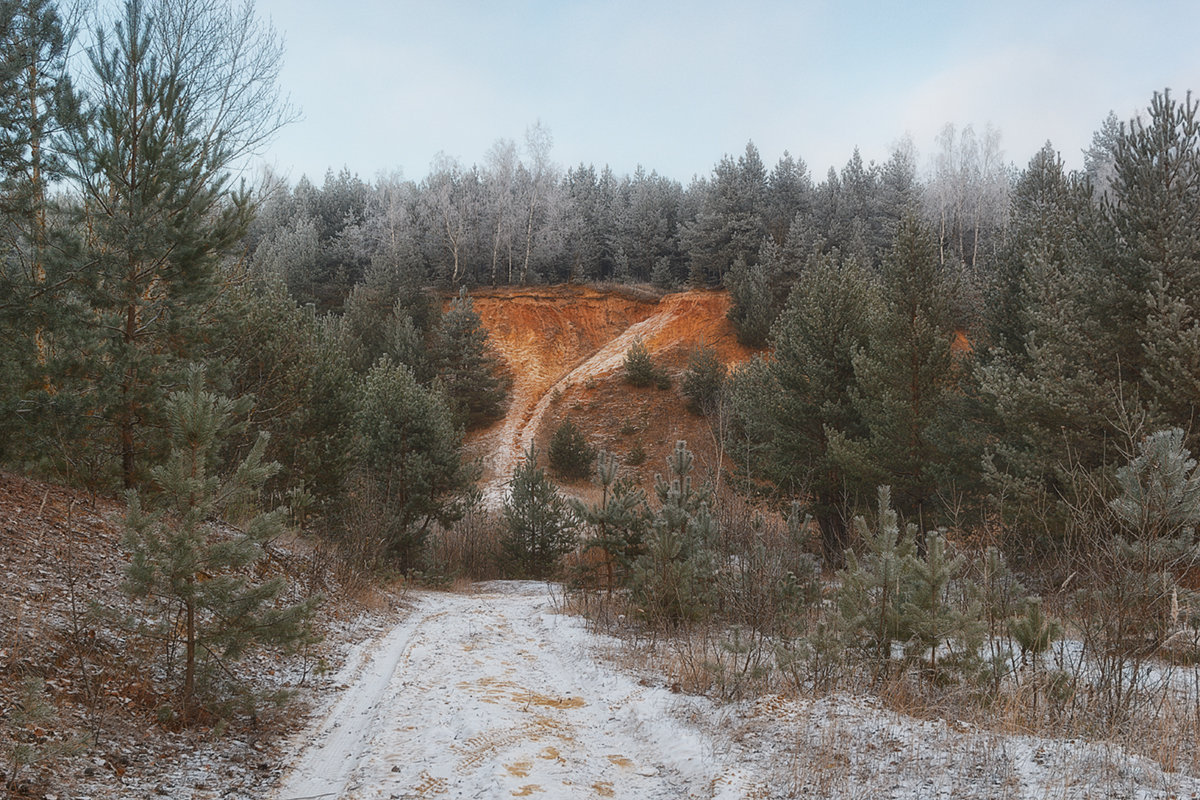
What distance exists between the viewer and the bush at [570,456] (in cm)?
3403

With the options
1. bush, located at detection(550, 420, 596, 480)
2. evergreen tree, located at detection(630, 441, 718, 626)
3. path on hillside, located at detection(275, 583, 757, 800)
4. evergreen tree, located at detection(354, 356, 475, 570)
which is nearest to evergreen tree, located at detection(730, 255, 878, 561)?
evergreen tree, located at detection(354, 356, 475, 570)

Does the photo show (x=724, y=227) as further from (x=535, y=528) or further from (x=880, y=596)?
(x=880, y=596)

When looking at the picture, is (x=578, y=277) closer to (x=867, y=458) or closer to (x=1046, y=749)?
(x=867, y=458)

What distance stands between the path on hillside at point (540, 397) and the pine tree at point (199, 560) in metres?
25.6

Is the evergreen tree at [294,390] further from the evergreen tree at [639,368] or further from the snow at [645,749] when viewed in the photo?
the evergreen tree at [639,368]

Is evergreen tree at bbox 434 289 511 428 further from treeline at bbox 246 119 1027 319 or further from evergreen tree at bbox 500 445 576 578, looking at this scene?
evergreen tree at bbox 500 445 576 578

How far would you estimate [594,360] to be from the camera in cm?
4409

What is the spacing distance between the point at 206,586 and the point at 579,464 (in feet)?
97.5

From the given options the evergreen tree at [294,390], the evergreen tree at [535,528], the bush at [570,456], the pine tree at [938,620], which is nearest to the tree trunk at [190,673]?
the pine tree at [938,620]

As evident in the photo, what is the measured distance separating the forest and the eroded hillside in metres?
9.91

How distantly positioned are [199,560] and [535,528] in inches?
692

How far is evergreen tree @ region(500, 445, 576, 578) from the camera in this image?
70.0 feet

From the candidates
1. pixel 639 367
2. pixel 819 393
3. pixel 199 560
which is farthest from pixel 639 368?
pixel 199 560

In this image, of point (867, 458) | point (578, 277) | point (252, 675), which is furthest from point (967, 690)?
point (578, 277)
